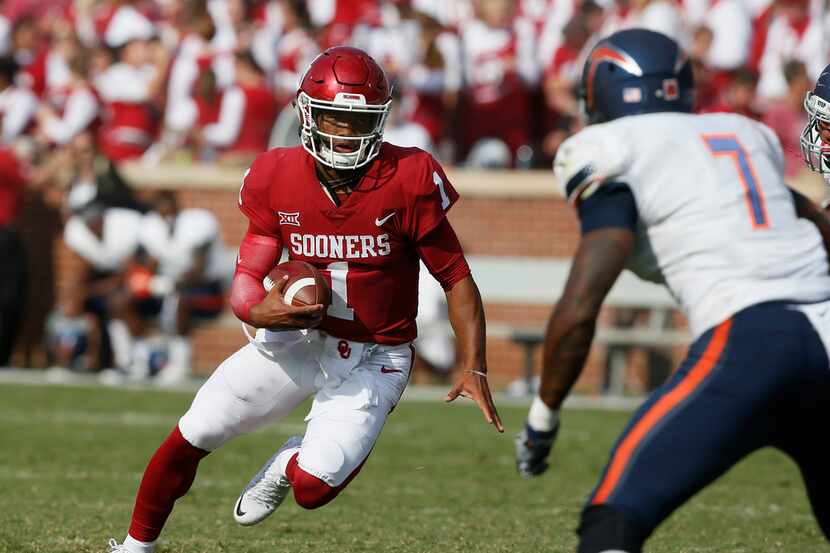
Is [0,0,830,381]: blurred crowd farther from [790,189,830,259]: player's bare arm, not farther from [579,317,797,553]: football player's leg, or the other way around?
[579,317,797,553]: football player's leg

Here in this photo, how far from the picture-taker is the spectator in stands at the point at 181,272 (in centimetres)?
1068

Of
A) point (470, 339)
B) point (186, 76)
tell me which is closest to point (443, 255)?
point (470, 339)

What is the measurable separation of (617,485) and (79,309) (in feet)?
27.5

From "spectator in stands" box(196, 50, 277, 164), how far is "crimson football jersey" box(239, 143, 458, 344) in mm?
6626

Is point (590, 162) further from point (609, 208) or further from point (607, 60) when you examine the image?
point (607, 60)

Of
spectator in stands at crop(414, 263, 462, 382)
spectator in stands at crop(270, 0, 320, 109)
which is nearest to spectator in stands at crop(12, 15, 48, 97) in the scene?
spectator in stands at crop(270, 0, 320, 109)

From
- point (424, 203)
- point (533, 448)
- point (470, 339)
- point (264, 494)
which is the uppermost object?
point (424, 203)

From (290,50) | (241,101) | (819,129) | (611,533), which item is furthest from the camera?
(290,50)

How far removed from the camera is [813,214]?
3861 mm

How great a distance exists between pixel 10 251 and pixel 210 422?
22.3 feet

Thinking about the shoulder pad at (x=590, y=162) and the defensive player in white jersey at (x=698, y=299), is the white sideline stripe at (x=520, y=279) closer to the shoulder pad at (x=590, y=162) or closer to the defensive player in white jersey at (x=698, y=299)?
the defensive player in white jersey at (x=698, y=299)

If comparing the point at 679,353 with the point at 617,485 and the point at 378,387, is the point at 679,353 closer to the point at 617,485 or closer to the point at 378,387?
the point at 378,387

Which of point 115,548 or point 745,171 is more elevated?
point 745,171

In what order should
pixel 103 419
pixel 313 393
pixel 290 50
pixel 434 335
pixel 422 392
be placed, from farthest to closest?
pixel 290 50 < pixel 434 335 < pixel 422 392 < pixel 103 419 < pixel 313 393
